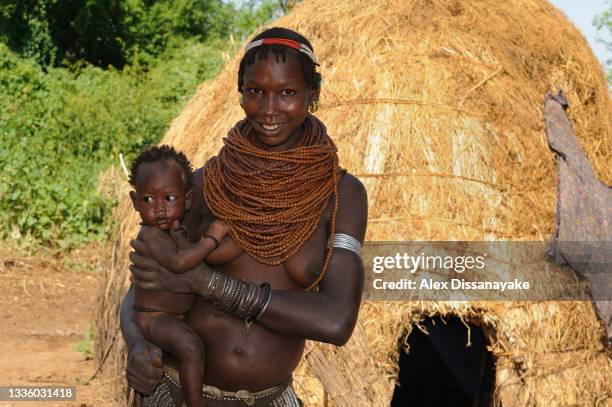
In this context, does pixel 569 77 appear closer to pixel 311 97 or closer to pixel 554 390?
pixel 554 390

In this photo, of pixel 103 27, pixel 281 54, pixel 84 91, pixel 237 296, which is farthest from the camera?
pixel 103 27

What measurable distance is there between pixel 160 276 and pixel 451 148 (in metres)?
3.83

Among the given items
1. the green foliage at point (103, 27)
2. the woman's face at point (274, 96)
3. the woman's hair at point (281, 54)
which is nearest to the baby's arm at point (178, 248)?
the woman's face at point (274, 96)

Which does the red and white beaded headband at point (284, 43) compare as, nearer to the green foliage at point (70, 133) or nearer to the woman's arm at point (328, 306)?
the woman's arm at point (328, 306)

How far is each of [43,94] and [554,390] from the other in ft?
39.8

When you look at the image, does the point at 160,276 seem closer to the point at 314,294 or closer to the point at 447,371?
the point at 314,294

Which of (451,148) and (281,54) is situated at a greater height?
(451,148)

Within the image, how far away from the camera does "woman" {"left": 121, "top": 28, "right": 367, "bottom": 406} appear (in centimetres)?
260

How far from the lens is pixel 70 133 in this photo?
14477mm

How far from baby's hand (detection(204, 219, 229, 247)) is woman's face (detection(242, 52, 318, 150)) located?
301 mm

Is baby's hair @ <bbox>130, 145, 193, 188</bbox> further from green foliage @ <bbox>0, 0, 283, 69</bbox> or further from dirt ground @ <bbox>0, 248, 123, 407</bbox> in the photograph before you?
green foliage @ <bbox>0, 0, 283, 69</bbox>

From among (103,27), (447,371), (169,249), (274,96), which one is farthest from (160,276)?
(103,27)

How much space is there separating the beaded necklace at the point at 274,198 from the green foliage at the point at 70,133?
949cm

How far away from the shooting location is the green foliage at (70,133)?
11883mm
